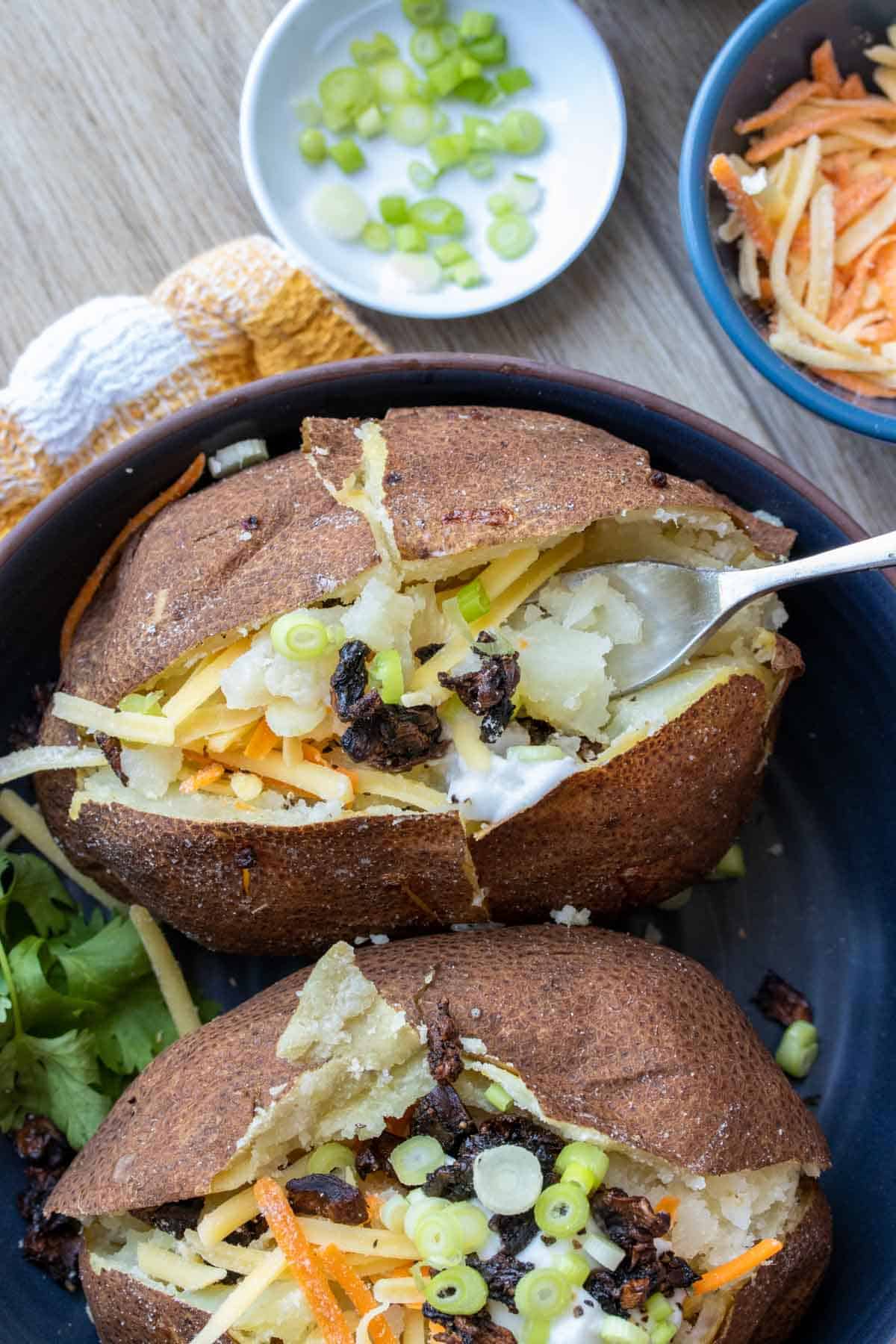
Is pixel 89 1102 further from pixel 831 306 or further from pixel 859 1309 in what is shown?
pixel 831 306

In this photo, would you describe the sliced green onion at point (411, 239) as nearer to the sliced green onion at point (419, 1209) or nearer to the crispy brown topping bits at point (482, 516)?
the crispy brown topping bits at point (482, 516)

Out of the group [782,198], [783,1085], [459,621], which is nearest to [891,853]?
[783,1085]

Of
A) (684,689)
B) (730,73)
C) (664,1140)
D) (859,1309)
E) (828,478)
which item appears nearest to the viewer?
(664,1140)

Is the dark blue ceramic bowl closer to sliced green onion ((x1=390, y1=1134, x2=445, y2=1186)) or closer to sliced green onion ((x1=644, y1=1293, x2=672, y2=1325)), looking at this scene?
sliced green onion ((x1=644, y1=1293, x2=672, y2=1325))

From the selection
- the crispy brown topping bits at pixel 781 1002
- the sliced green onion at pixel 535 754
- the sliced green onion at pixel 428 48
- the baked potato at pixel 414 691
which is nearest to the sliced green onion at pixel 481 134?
the sliced green onion at pixel 428 48

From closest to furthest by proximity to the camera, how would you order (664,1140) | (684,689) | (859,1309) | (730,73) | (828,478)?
(664,1140) → (684,689) → (859,1309) → (730,73) → (828,478)

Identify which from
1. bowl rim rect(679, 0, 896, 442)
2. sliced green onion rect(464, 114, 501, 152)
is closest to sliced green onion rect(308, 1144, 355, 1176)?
bowl rim rect(679, 0, 896, 442)

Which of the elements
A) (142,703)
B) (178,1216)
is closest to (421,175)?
(142,703)

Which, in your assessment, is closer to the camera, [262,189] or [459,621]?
[459,621]
